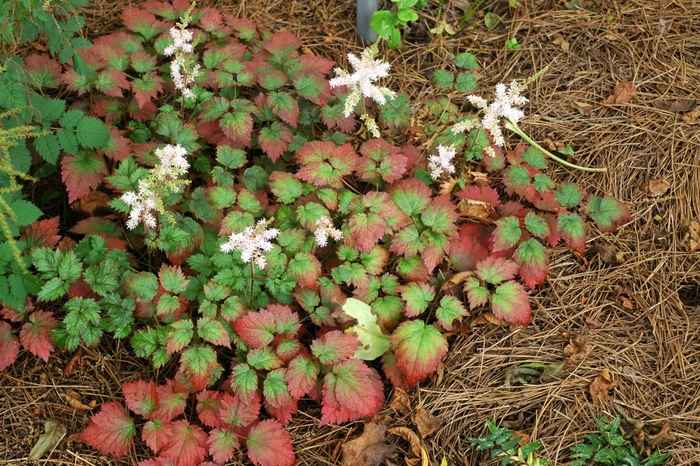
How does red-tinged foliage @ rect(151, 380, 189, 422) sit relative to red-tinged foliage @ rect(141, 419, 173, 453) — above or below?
above

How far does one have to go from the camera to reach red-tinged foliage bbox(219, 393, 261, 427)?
206cm

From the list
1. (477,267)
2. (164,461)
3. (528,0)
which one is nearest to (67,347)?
(164,461)

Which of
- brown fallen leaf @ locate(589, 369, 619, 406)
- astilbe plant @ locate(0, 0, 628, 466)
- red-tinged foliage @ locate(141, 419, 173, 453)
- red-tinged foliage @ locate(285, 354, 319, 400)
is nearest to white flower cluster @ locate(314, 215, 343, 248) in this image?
astilbe plant @ locate(0, 0, 628, 466)

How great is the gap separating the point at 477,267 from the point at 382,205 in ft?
1.41

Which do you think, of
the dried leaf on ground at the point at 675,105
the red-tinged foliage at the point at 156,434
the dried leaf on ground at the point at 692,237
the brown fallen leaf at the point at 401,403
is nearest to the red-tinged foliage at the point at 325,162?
the brown fallen leaf at the point at 401,403

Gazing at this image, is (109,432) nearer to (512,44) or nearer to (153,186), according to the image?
(153,186)

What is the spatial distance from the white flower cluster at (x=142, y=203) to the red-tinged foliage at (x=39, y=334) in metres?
0.46

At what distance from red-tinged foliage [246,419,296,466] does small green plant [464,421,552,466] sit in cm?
61

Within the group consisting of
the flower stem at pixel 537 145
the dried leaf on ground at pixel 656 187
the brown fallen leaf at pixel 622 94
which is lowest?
the dried leaf on ground at pixel 656 187

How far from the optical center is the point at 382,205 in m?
2.34

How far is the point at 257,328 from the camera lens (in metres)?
2.16

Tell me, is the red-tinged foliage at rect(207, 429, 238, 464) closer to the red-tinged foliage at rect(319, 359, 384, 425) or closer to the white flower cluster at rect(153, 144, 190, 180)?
the red-tinged foliage at rect(319, 359, 384, 425)

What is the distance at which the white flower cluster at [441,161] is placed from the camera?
8.05 ft

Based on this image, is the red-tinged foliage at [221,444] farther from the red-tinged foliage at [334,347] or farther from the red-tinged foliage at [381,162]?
the red-tinged foliage at [381,162]
